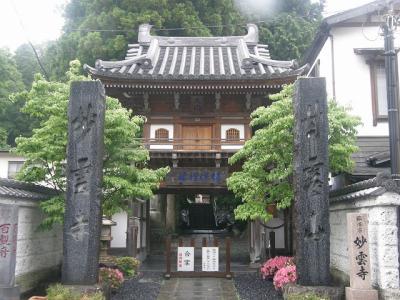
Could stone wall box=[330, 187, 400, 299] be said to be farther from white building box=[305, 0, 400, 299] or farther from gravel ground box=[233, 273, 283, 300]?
gravel ground box=[233, 273, 283, 300]

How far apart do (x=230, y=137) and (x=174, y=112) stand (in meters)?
2.73

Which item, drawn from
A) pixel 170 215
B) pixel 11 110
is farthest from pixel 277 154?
pixel 11 110

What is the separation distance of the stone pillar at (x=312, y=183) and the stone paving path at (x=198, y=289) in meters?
3.14

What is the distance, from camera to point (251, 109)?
19.5 m

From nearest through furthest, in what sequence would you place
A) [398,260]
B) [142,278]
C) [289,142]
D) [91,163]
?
[398,260]
[91,163]
[289,142]
[142,278]

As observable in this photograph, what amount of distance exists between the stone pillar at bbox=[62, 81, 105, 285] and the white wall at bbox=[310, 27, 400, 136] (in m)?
9.83

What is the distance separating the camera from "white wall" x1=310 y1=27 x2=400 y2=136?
53.7 ft

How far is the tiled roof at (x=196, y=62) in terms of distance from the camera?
18.2 m

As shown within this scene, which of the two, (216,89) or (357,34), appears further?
(216,89)

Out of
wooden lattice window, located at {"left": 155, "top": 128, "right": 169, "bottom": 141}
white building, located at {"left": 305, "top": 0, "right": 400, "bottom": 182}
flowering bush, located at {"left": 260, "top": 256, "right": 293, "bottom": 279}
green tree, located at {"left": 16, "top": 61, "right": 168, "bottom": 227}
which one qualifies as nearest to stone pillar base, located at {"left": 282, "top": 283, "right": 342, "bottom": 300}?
flowering bush, located at {"left": 260, "top": 256, "right": 293, "bottom": 279}

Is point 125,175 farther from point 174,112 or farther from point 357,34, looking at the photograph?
point 357,34

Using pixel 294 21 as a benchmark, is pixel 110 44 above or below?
below

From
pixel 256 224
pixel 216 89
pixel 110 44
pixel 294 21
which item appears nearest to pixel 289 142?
pixel 216 89

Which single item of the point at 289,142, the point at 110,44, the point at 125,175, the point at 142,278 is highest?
the point at 110,44
